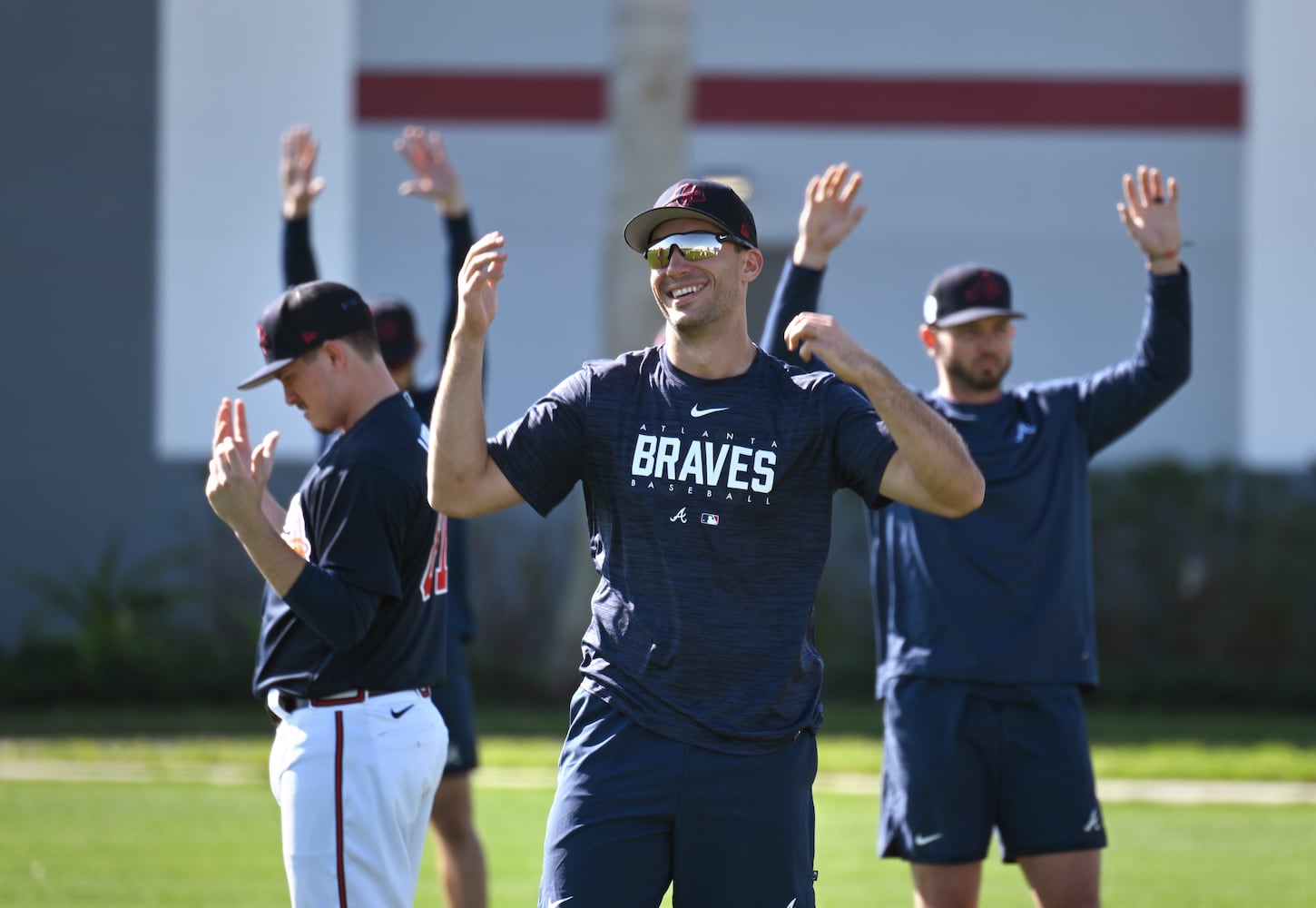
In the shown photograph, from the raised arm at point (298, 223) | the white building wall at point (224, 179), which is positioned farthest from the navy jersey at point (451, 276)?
the white building wall at point (224, 179)

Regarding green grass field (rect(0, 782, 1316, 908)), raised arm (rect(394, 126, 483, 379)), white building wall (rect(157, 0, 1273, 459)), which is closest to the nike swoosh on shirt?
raised arm (rect(394, 126, 483, 379))

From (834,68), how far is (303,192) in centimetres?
1221

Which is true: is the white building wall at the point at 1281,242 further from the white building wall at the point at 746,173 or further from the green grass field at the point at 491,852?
the green grass field at the point at 491,852

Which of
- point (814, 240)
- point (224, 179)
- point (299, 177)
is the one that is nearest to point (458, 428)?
point (814, 240)

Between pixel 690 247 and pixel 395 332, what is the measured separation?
259cm

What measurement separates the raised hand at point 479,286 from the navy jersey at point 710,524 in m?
0.32

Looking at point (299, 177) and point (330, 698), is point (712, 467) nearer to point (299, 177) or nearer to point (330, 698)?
point (330, 698)

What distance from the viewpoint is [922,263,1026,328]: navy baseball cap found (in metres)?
6.15

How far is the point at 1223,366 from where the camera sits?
1820cm

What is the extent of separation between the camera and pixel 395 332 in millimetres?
6727

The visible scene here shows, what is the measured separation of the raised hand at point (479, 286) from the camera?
420 cm

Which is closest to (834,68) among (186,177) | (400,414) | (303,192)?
(186,177)

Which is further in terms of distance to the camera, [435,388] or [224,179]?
[224,179]

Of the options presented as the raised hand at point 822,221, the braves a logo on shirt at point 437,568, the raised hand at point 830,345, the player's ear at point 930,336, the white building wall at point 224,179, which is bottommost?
the braves a logo on shirt at point 437,568
